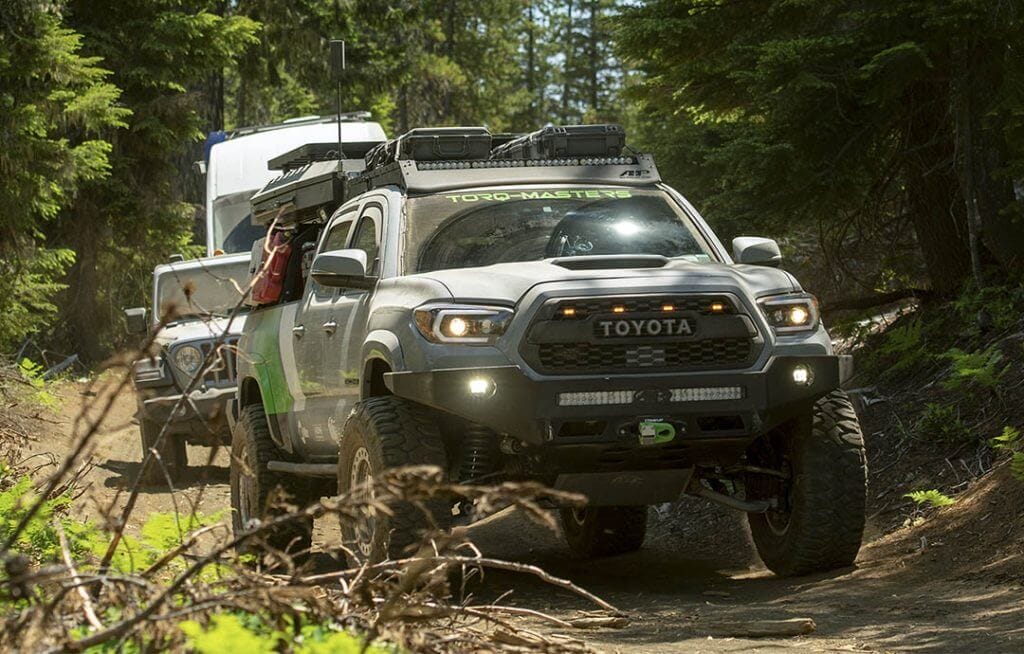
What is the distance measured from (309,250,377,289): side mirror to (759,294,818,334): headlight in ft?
7.03

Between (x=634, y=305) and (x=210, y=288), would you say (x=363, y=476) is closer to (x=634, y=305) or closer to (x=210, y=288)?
(x=634, y=305)

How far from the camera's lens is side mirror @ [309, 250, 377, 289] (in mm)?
8164

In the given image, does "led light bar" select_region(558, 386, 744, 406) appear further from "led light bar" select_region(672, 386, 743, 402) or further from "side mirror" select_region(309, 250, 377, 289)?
"side mirror" select_region(309, 250, 377, 289)

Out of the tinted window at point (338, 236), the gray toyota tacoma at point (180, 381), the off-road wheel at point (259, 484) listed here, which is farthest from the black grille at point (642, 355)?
the gray toyota tacoma at point (180, 381)

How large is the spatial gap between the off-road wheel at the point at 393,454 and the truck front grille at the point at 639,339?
68cm

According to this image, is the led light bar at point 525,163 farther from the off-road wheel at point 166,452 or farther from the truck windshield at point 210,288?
the truck windshield at point 210,288

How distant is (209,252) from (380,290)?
12410mm

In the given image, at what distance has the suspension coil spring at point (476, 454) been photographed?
7.83 metres

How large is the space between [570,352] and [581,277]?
15.0 inches

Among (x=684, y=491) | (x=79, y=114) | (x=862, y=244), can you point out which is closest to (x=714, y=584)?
(x=684, y=491)

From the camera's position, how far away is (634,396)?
7340 millimetres

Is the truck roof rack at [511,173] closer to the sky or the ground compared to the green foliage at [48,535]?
closer to the sky

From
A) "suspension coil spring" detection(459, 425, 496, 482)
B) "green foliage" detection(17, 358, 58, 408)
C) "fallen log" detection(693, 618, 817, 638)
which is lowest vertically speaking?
"fallen log" detection(693, 618, 817, 638)

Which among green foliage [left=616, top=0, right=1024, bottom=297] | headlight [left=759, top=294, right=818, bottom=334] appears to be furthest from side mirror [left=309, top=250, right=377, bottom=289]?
green foliage [left=616, top=0, right=1024, bottom=297]
